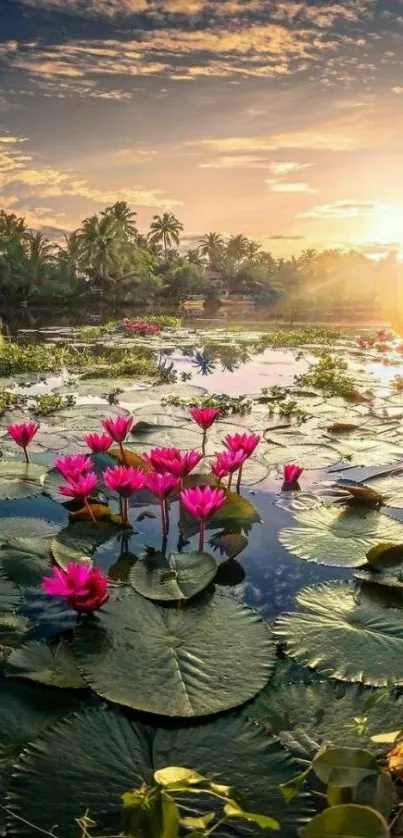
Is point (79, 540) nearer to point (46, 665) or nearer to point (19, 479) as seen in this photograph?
point (46, 665)

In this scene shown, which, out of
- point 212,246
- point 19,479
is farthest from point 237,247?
point 19,479

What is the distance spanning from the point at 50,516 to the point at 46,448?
129cm

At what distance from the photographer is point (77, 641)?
185 cm

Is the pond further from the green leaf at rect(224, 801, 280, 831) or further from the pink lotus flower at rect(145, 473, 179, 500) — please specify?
the green leaf at rect(224, 801, 280, 831)

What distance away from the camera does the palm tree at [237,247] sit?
8750 cm

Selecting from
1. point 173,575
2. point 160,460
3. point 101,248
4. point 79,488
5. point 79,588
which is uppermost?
point 101,248

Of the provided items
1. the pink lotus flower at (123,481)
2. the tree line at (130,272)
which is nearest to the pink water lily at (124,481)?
the pink lotus flower at (123,481)

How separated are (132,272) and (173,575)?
51.5 m

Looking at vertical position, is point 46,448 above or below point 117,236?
below

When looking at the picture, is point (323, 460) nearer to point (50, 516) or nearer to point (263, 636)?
point (50, 516)

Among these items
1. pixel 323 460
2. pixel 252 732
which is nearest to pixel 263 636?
pixel 252 732

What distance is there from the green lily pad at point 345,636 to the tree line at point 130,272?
45.4 meters

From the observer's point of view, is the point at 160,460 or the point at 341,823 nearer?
the point at 341,823

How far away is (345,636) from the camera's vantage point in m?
2.00
